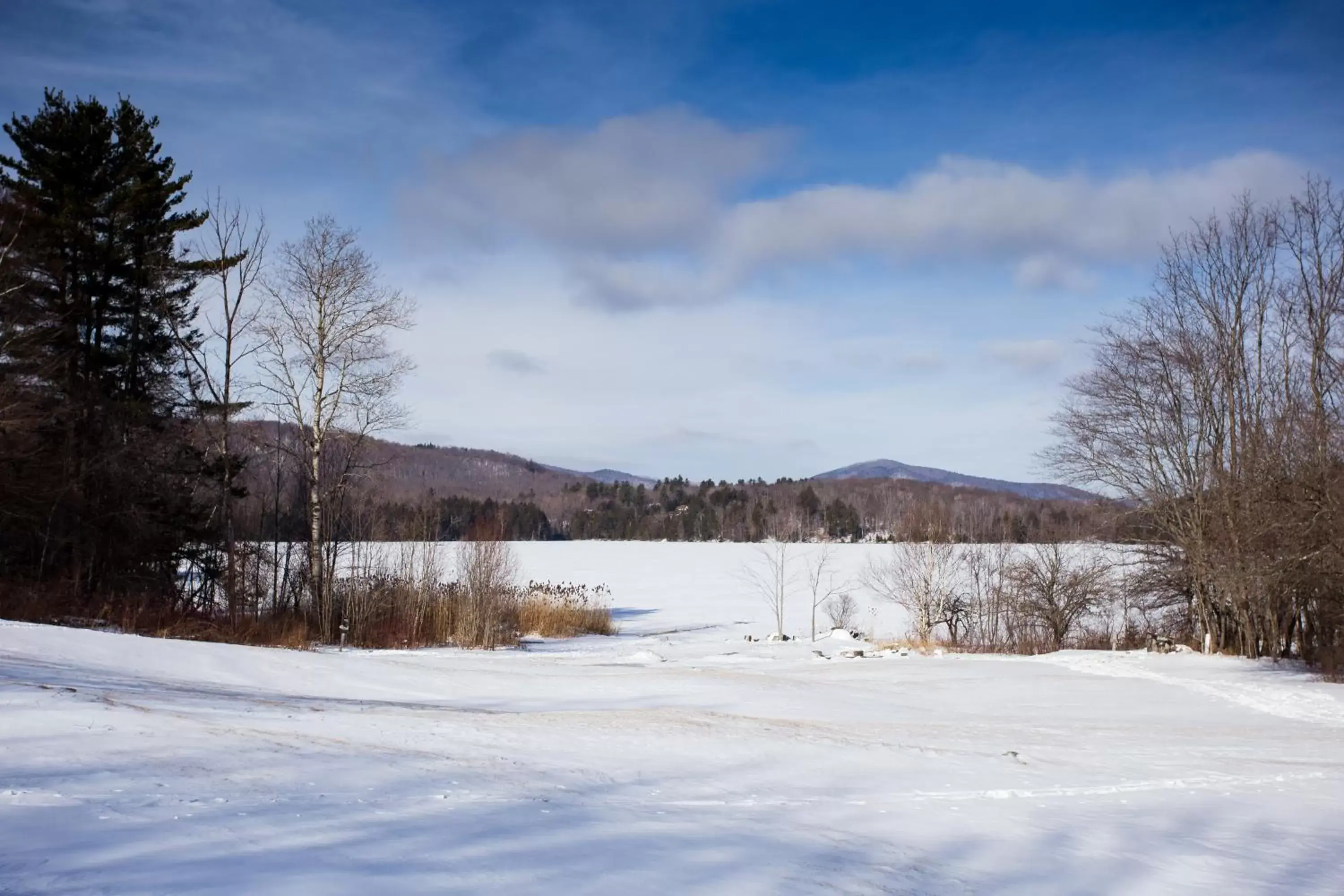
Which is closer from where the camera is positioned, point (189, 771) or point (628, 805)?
point (189, 771)

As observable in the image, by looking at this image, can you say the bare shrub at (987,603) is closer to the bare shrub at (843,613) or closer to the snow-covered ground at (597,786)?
the bare shrub at (843,613)

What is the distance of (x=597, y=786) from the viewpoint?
5.17 m

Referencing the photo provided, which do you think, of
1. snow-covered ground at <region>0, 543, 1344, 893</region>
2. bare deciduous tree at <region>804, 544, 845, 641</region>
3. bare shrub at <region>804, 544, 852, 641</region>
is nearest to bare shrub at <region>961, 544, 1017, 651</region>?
bare deciduous tree at <region>804, 544, 845, 641</region>

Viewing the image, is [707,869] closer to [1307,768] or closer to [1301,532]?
[1307,768]

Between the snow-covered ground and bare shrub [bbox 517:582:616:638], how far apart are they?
1372cm

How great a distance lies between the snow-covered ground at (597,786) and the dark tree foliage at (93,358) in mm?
9922

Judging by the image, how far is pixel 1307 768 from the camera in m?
7.65

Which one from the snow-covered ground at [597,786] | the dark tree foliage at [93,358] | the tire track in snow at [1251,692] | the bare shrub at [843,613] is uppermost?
the dark tree foliage at [93,358]

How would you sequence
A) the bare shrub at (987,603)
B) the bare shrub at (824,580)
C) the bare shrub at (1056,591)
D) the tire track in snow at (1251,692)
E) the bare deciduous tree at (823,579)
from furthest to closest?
the bare deciduous tree at (823,579)
the bare shrub at (824,580)
the bare shrub at (987,603)
the bare shrub at (1056,591)
the tire track in snow at (1251,692)

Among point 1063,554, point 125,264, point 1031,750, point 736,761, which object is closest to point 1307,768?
point 1031,750

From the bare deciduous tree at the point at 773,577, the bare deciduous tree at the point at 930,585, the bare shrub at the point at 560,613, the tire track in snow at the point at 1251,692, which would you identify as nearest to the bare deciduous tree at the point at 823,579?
the bare deciduous tree at the point at 773,577

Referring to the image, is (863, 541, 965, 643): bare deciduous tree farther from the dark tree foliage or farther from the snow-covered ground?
the dark tree foliage

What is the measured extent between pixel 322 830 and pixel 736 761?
342cm

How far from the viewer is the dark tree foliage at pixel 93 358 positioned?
18.0 metres
